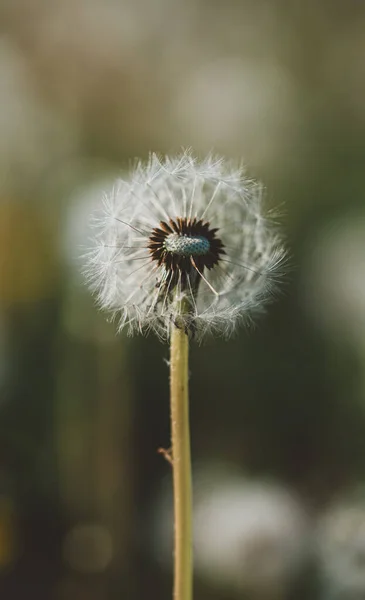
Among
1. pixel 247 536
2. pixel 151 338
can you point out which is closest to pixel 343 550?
pixel 247 536

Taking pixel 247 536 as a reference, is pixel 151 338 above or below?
above

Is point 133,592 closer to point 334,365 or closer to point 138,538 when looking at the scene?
point 138,538

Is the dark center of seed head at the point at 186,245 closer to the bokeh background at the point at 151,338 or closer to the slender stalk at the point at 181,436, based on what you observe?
the slender stalk at the point at 181,436

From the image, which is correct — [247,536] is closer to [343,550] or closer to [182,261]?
[343,550]

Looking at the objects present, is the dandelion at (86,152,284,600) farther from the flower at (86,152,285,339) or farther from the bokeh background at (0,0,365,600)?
the bokeh background at (0,0,365,600)

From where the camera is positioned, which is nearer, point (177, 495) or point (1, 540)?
point (177, 495)

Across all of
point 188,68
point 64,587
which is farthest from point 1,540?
point 188,68

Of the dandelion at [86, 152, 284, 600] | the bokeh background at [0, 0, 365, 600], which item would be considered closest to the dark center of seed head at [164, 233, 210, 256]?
the dandelion at [86, 152, 284, 600]
